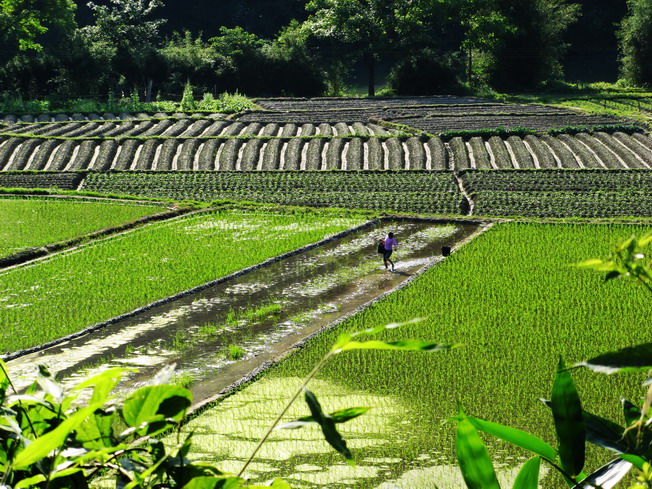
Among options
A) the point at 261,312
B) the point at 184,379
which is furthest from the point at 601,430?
the point at 261,312

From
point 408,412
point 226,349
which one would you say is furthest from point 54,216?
point 408,412

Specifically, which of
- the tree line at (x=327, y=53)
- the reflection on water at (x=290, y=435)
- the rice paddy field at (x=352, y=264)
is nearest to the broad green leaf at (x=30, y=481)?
the rice paddy field at (x=352, y=264)

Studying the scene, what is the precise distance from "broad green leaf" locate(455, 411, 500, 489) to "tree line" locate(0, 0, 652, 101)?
47533 millimetres

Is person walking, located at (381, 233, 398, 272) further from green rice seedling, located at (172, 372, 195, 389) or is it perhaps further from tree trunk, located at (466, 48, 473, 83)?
tree trunk, located at (466, 48, 473, 83)

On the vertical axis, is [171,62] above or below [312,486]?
above

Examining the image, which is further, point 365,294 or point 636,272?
point 365,294

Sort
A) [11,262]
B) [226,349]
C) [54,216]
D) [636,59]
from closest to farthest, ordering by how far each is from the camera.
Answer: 1. [226,349]
2. [11,262]
3. [54,216]
4. [636,59]

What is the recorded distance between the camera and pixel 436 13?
49594 millimetres

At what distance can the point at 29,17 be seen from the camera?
4862cm

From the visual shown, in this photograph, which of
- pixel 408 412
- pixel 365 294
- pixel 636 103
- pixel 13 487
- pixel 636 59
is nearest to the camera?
pixel 13 487

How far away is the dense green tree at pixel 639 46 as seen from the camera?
47.3 metres

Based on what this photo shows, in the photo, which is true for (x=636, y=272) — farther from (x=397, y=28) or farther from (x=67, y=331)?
(x=397, y=28)

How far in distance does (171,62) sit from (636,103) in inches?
1017

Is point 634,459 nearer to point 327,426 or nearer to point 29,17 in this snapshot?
point 327,426
